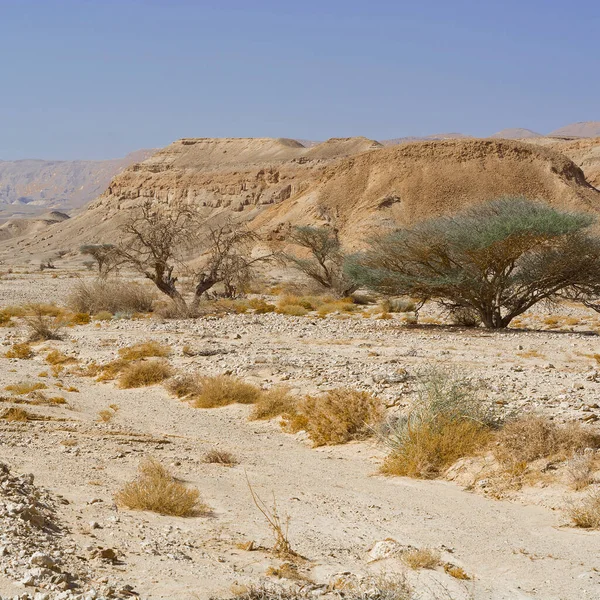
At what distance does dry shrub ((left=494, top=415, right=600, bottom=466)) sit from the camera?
8062mm

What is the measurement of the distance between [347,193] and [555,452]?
53.2 m

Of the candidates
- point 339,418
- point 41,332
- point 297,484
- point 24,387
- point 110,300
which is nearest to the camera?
point 297,484

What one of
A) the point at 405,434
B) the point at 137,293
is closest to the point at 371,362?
the point at 405,434

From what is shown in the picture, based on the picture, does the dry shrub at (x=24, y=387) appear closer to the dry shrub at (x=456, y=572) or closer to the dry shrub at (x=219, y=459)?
the dry shrub at (x=219, y=459)

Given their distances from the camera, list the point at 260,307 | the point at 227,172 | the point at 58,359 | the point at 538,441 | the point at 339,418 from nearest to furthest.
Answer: the point at 538,441
the point at 339,418
the point at 58,359
the point at 260,307
the point at 227,172

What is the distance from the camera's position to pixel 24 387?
12742 mm

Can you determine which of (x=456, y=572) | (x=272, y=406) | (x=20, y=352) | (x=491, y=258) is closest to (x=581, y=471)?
(x=456, y=572)

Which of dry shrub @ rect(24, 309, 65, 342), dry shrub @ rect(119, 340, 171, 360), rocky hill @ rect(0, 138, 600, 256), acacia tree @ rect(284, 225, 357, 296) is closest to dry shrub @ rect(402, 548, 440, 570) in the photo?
dry shrub @ rect(119, 340, 171, 360)

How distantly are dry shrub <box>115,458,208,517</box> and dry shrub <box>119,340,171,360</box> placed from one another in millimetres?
8788

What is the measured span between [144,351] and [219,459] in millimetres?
7466

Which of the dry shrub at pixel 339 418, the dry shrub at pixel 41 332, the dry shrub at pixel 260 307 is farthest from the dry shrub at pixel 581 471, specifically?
the dry shrub at pixel 260 307

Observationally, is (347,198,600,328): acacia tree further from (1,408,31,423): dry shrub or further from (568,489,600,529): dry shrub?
(568,489,600,529): dry shrub

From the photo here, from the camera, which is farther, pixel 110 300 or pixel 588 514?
pixel 110 300

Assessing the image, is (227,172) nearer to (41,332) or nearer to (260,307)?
(260,307)
